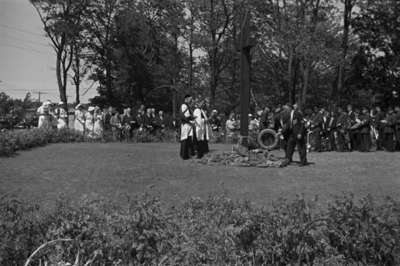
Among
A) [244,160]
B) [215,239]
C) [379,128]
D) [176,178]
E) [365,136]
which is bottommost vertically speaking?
[215,239]

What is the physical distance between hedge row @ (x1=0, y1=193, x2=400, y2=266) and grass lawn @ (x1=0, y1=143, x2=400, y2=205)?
279 centimetres

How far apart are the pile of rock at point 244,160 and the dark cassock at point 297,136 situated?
1.60 ft

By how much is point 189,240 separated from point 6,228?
68.1 inches

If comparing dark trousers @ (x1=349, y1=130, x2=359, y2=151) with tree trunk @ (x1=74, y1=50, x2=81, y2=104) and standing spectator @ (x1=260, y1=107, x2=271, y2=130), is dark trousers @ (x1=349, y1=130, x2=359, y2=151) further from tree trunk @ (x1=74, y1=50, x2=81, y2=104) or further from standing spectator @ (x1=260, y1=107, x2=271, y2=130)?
tree trunk @ (x1=74, y1=50, x2=81, y2=104)

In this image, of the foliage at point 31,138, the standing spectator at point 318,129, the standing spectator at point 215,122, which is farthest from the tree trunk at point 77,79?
the standing spectator at point 318,129

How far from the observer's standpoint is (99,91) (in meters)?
39.8

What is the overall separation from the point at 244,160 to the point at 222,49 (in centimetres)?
2392

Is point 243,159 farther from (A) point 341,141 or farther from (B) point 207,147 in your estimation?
(A) point 341,141

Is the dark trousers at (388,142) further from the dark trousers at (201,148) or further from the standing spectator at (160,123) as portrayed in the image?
the standing spectator at (160,123)

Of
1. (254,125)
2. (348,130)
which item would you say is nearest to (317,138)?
(348,130)

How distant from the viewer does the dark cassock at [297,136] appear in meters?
13.1

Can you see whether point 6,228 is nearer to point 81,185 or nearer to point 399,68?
point 81,185

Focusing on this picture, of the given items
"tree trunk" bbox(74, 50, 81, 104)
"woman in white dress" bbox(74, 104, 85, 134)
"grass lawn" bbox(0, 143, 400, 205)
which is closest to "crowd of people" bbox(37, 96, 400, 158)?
"woman in white dress" bbox(74, 104, 85, 134)

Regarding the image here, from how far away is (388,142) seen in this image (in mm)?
18766
